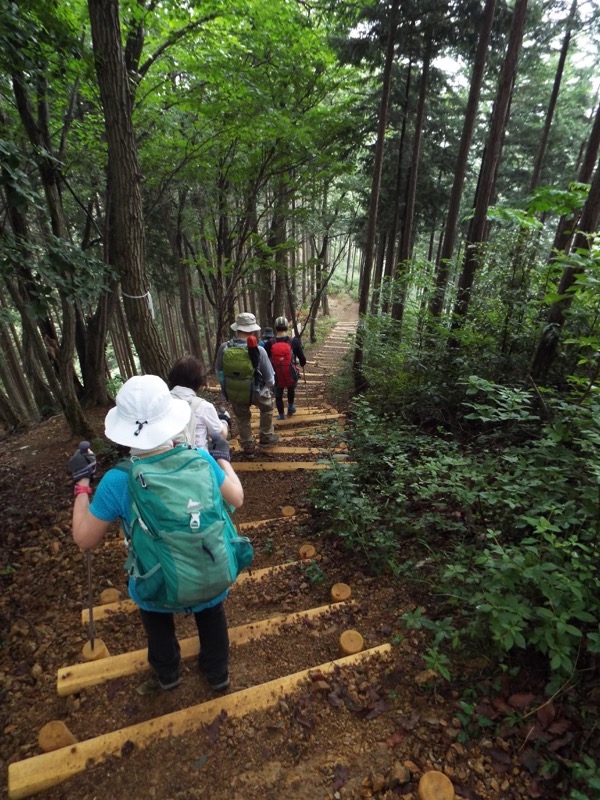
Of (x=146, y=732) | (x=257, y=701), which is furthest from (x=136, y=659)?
(x=257, y=701)

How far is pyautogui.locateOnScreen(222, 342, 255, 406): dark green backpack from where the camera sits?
18.1ft

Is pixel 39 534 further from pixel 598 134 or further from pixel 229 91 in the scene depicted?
pixel 598 134

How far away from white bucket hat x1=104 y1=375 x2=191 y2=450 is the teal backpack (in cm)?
10

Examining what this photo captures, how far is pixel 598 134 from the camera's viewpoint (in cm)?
507

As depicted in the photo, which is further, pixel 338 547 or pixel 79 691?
pixel 338 547

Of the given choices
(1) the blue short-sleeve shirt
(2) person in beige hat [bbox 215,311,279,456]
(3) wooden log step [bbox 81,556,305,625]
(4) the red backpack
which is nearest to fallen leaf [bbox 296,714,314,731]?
(3) wooden log step [bbox 81,556,305,625]

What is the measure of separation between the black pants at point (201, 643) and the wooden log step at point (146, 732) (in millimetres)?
183

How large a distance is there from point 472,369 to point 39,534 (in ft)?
19.5

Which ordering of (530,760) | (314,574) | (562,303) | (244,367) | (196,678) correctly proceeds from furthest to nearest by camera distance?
(244,367), (562,303), (314,574), (196,678), (530,760)

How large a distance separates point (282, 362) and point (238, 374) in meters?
1.74

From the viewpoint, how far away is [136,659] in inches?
102

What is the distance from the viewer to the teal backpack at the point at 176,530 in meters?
1.88

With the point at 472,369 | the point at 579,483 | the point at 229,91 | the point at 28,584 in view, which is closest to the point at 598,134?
the point at 472,369

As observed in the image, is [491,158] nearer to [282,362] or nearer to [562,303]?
[562,303]
